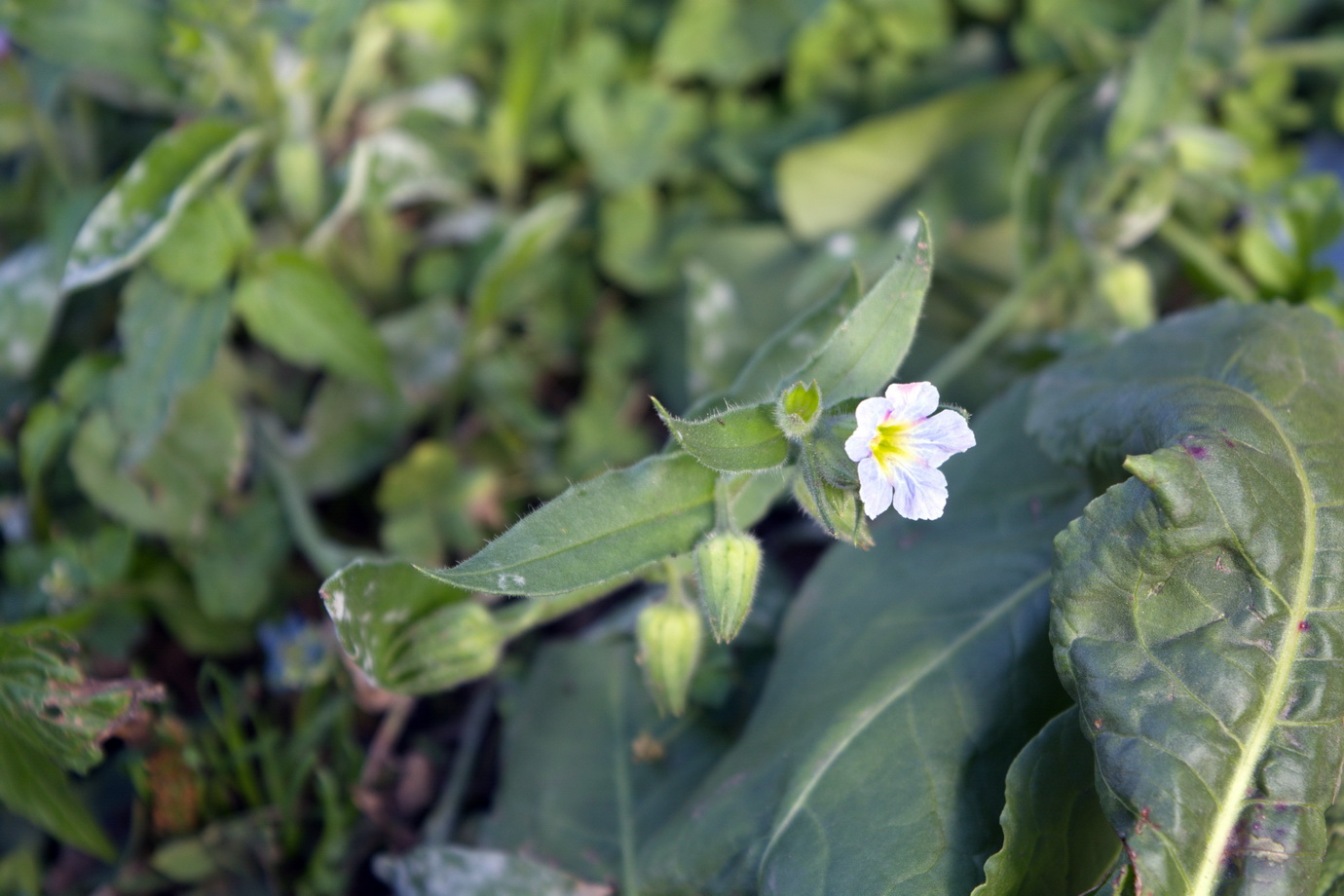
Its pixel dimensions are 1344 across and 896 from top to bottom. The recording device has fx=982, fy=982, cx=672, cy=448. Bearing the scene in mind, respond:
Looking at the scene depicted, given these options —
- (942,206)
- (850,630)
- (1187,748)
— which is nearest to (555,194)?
(942,206)

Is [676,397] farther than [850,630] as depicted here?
Yes

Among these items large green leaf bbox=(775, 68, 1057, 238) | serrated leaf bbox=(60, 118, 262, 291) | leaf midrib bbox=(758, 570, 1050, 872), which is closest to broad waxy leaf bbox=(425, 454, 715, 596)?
leaf midrib bbox=(758, 570, 1050, 872)

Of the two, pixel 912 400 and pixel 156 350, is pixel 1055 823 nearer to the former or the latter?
pixel 912 400

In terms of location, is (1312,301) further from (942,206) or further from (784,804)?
(784,804)

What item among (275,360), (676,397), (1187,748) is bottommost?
(676,397)

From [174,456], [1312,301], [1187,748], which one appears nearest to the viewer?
[1187,748]

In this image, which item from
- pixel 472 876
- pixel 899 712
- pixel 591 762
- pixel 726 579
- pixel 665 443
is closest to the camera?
pixel 726 579

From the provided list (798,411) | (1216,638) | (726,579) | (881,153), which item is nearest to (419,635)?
(726,579)
